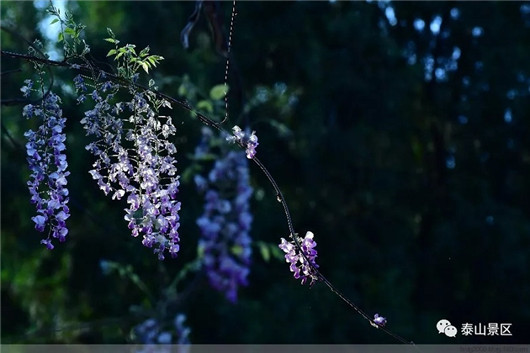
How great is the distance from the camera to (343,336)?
5.23m

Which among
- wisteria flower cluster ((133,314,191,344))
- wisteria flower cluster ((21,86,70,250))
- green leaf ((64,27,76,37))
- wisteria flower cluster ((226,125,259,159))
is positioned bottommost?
wisteria flower cluster ((21,86,70,250))

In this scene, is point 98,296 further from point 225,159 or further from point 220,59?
point 220,59

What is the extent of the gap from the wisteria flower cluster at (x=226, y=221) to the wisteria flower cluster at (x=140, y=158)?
285 centimetres

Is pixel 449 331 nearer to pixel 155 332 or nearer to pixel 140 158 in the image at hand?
pixel 155 332

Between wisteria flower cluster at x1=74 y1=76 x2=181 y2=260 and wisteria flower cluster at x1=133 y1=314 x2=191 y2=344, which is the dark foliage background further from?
wisteria flower cluster at x1=74 y1=76 x2=181 y2=260

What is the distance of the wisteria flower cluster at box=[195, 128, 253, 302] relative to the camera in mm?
4660

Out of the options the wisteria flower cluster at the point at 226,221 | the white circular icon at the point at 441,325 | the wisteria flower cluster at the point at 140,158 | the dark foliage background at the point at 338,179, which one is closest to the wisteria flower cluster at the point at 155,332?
the dark foliage background at the point at 338,179

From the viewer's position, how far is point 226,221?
4742 mm

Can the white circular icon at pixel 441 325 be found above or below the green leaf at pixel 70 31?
above

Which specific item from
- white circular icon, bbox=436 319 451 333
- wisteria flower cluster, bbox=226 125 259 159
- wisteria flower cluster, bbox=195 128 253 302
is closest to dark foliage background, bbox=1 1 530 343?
white circular icon, bbox=436 319 451 333

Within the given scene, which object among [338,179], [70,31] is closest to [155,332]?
[338,179]

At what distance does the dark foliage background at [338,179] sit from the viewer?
517 centimetres

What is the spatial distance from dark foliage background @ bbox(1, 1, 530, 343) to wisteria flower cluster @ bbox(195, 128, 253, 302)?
0.30 metres

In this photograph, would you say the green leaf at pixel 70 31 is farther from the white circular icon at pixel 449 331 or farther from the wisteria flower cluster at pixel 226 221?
the white circular icon at pixel 449 331
